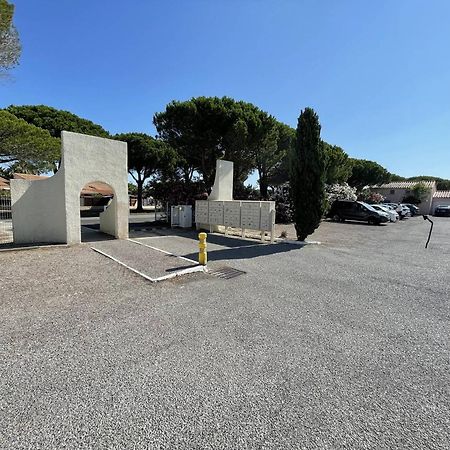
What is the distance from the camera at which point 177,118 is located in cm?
1778

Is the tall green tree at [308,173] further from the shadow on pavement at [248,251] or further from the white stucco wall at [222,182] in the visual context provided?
the white stucco wall at [222,182]

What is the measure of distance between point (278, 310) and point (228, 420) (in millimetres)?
2335

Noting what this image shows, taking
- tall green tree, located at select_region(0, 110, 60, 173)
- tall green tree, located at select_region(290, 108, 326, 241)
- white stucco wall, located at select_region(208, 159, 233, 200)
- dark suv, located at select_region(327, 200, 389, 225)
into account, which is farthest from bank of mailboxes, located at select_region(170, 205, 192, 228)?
dark suv, located at select_region(327, 200, 389, 225)

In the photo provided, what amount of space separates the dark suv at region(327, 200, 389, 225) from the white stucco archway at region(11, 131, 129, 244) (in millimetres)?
17500

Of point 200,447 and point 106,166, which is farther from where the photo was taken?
point 106,166

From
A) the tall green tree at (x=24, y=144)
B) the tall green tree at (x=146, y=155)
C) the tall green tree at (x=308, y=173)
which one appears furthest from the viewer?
the tall green tree at (x=146, y=155)

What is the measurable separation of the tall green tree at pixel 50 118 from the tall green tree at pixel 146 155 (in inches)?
165

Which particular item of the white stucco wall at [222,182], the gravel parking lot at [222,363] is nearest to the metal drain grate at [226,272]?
the gravel parking lot at [222,363]

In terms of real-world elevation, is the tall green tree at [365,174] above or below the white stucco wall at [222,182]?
above

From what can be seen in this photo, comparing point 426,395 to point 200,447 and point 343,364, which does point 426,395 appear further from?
point 200,447

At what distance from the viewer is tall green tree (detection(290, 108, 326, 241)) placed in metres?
10.6

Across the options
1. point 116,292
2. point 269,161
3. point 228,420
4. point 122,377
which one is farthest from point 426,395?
point 269,161

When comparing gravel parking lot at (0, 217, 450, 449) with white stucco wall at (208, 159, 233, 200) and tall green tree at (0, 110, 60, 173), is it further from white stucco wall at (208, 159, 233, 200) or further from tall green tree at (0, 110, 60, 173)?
tall green tree at (0, 110, 60, 173)

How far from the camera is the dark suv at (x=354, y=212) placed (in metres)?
19.0
